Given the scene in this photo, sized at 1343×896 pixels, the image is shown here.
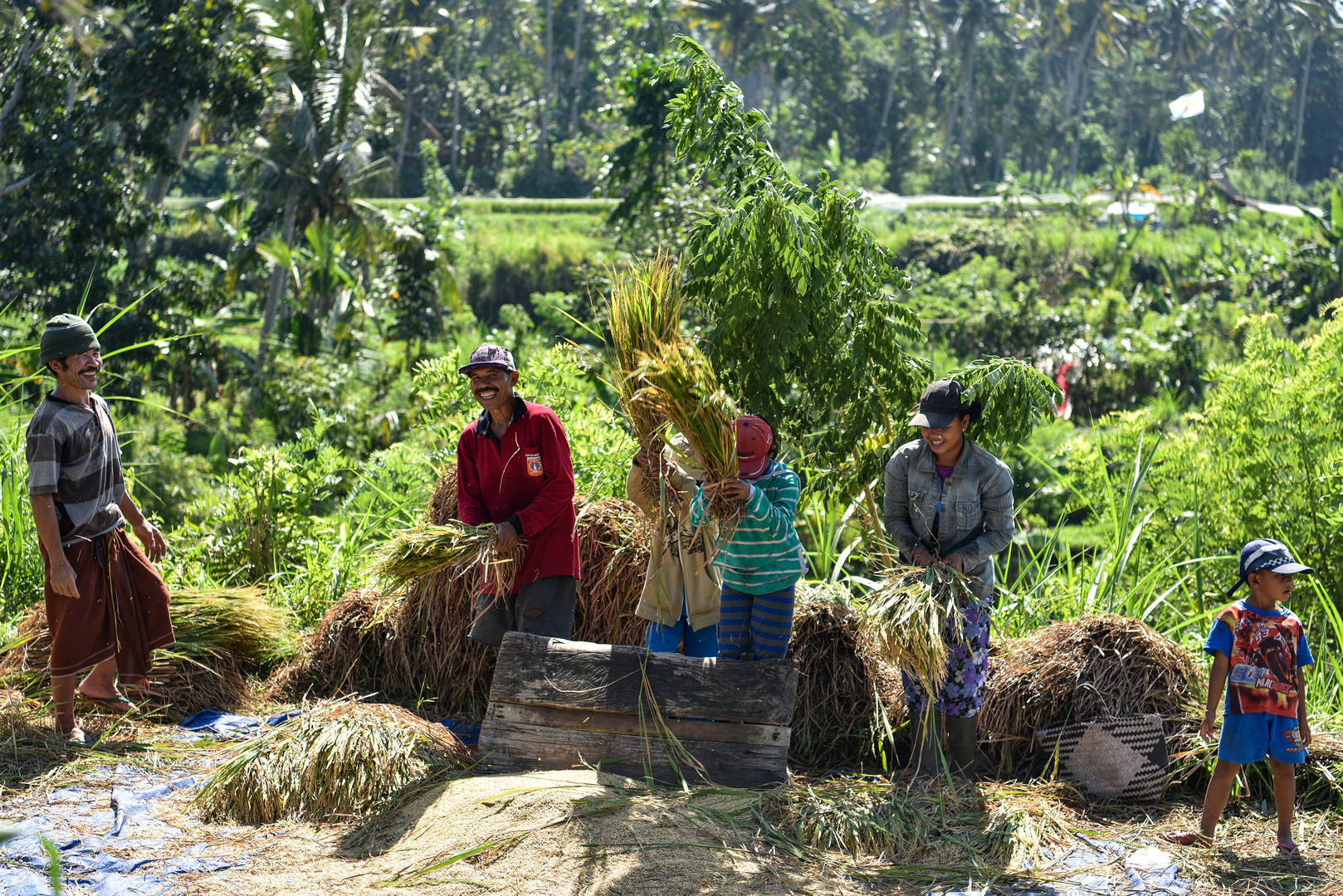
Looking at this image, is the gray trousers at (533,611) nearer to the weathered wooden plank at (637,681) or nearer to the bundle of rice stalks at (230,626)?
the weathered wooden plank at (637,681)

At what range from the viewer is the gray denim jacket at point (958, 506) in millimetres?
4113

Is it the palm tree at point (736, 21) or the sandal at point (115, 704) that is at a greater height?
the palm tree at point (736, 21)

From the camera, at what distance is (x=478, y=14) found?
158 feet

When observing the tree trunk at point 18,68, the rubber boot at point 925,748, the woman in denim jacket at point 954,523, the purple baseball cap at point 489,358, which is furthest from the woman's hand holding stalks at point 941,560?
the tree trunk at point 18,68

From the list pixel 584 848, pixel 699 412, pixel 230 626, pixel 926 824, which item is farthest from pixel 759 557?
pixel 230 626

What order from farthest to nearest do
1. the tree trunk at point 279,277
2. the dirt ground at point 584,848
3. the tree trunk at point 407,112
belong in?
the tree trunk at point 407,112 → the tree trunk at point 279,277 → the dirt ground at point 584,848

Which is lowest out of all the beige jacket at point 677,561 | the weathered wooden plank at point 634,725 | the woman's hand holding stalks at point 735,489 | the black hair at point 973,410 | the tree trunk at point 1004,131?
the weathered wooden plank at point 634,725

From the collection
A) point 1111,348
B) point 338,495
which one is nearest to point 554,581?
point 338,495

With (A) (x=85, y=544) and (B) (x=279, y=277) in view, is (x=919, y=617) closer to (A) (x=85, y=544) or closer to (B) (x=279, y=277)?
(A) (x=85, y=544)

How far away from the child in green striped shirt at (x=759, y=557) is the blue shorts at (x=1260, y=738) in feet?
5.08

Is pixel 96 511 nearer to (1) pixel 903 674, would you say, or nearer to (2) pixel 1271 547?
(1) pixel 903 674

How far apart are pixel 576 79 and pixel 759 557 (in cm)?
3992

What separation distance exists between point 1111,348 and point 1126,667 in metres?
11.8

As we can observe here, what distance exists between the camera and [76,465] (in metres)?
4.33
